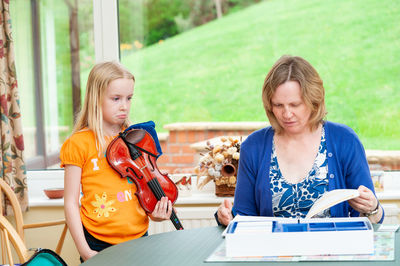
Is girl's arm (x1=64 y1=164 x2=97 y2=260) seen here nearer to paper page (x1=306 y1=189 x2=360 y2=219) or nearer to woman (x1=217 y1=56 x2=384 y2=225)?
woman (x1=217 y1=56 x2=384 y2=225)

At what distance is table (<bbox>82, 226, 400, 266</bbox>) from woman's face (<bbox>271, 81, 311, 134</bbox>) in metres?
0.44

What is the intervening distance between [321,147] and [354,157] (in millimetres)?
117

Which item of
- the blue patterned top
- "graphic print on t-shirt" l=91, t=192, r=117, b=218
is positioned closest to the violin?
"graphic print on t-shirt" l=91, t=192, r=117, b=218

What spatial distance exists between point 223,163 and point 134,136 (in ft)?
2.98

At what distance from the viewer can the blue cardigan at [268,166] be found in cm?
201

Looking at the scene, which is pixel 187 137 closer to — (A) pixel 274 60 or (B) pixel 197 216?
(B) pixel 197 216

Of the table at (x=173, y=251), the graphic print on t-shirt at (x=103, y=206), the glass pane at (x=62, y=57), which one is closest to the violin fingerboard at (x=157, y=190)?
the graphic print on t-shirt at (x=103, y=206)

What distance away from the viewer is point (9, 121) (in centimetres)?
300

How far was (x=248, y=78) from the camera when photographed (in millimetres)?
3285

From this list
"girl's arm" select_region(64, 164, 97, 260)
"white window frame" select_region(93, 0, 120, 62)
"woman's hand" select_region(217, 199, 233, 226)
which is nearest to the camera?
"woman's hand" select_region(217, 199, 233, 226)

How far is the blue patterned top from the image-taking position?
2.00 m

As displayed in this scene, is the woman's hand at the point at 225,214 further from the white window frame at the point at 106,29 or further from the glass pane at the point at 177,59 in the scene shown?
the white window frame at the point at 106,29

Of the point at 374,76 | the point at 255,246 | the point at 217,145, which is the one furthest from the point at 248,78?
the point at 255,246

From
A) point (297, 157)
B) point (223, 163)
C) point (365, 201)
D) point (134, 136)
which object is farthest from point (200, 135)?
point (365, 201)
